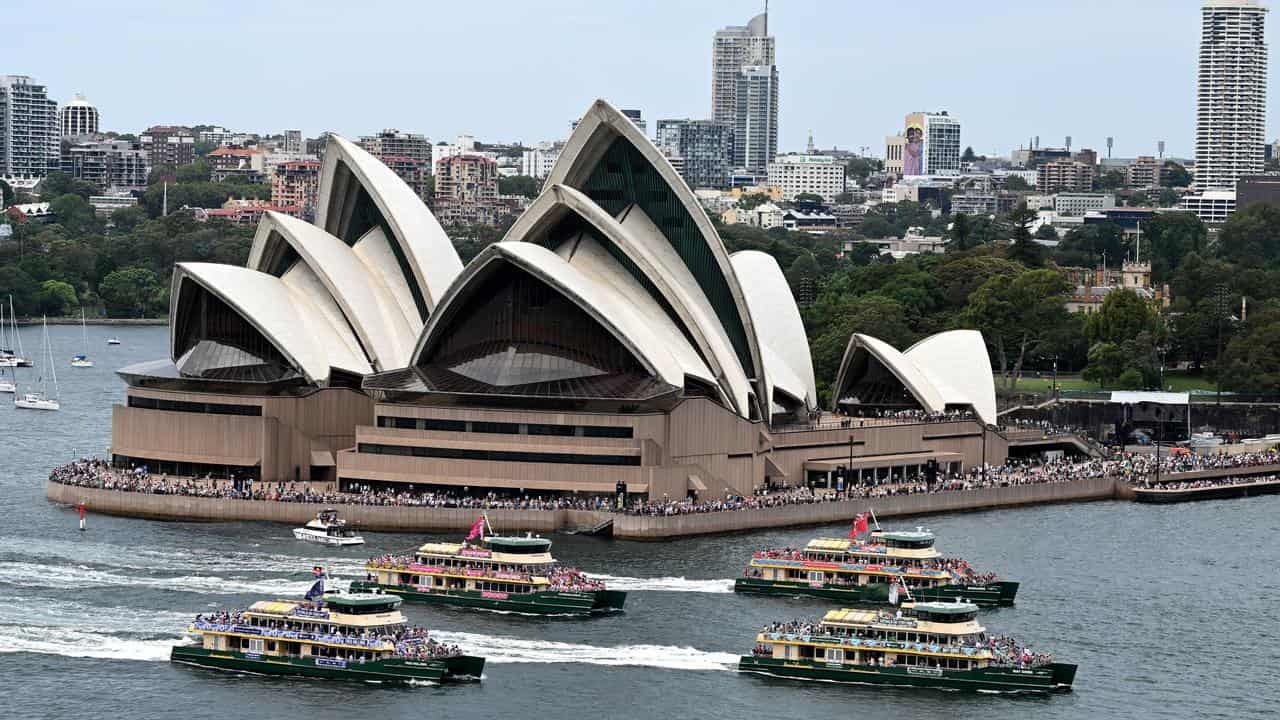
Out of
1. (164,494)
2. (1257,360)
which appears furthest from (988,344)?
(164,494)

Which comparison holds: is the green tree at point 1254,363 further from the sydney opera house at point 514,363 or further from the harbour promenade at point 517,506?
the harbour promenade at point 517,506

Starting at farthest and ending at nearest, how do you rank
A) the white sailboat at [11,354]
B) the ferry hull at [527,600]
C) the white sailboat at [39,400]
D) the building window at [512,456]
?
1. the white sailboat at [11,354]
2. the white sailboat at [39,400]
3. the building window at [512,456]
4. the ferry hull at [527,600]

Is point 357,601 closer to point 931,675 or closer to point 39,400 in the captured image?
point 931,675

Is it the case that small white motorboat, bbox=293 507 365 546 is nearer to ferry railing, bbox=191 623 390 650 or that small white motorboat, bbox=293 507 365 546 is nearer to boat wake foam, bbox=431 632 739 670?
boat wake foam, bbox=431 632 739 670

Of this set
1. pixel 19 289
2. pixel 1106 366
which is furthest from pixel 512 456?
pixel 19 289

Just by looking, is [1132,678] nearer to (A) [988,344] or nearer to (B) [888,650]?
(B) [888,650]

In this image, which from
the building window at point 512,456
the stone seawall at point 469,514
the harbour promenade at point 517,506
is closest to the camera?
the stone seawall at point 469,514

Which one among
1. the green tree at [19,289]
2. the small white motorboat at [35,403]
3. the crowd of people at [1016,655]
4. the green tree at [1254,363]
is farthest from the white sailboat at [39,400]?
the crowd of people at [1016,655]
